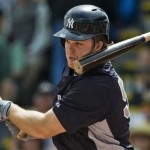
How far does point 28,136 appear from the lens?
4.75 m

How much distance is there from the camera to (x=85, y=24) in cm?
441

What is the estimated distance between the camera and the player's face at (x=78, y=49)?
14.4ft

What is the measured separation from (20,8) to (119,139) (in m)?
5.39

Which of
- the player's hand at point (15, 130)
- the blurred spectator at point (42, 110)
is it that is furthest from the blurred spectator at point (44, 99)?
the player's hand at point (15, 130)

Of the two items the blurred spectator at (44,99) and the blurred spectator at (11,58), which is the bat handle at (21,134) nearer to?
the blurred spectator at (44,99)

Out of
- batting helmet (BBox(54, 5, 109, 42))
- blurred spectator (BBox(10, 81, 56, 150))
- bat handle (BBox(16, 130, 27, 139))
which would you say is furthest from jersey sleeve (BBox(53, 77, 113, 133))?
blurred spectator (BBox(10, 81, 56, 150))

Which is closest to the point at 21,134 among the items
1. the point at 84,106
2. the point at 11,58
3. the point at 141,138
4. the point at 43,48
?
the point at 84,106

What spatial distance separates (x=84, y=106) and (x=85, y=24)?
53 cm

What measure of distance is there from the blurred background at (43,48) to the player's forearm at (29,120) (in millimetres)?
3778

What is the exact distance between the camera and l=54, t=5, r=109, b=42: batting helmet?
4402 millimetres

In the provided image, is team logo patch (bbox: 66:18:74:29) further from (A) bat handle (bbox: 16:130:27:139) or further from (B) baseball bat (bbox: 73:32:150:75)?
(A) bat handle (bbox: 16:130:27:139)

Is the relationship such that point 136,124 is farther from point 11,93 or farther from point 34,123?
point 34,123

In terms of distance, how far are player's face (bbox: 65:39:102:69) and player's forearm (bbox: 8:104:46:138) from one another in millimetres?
401

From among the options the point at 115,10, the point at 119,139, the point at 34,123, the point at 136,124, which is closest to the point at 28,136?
the point at 34,123
